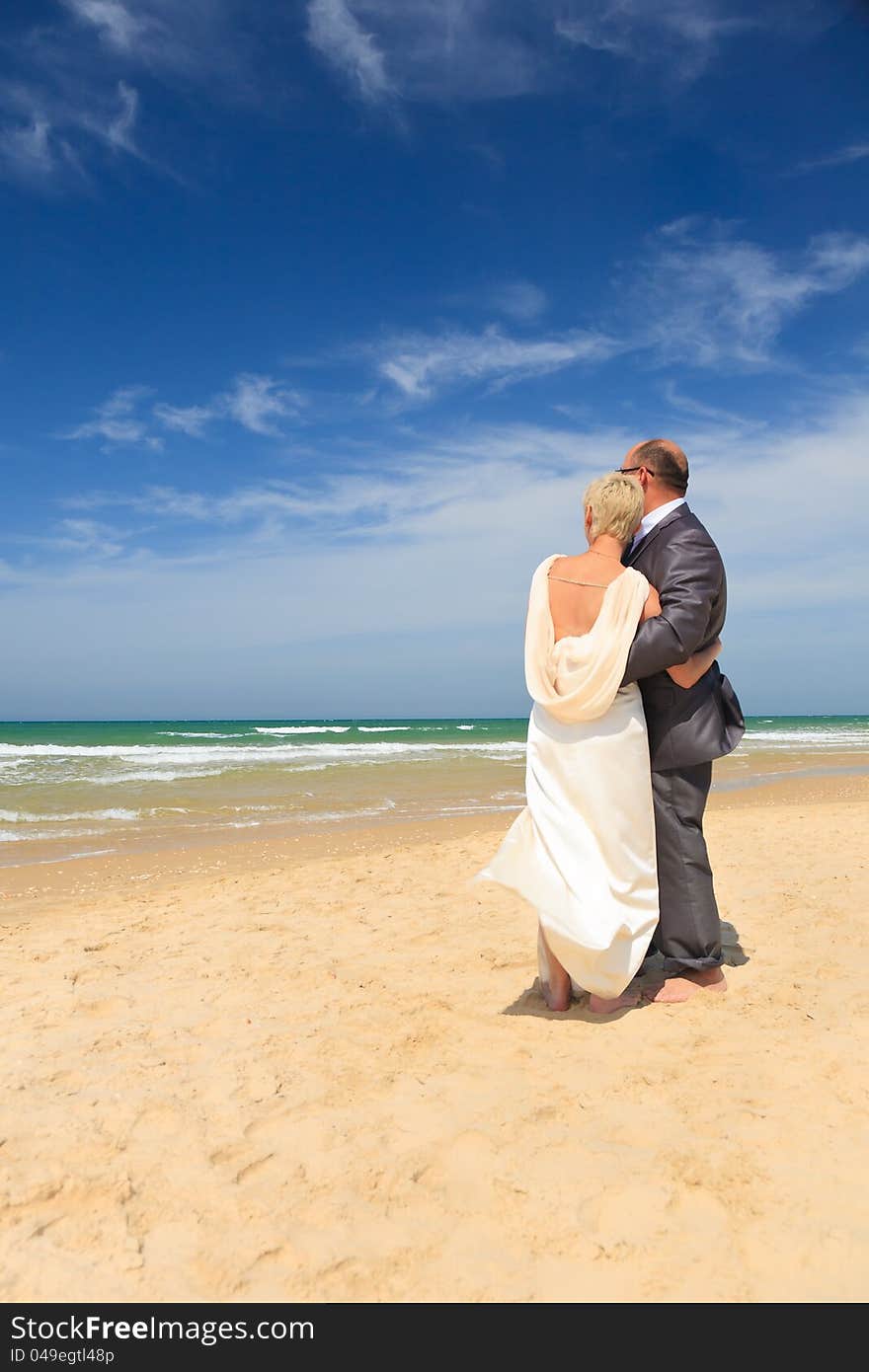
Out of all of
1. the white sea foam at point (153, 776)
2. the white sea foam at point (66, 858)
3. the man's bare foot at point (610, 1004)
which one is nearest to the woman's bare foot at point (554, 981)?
the man's bare foot at point (610, 1004)

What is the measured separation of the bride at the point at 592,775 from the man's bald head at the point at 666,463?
0.24 meters

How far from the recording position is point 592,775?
11.2 ft

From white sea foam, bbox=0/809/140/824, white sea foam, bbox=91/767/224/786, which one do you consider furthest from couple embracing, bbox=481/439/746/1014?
white sea foam, bbox=91/767/224/786

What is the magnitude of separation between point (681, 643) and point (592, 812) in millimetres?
769

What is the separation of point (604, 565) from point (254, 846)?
21.8ft

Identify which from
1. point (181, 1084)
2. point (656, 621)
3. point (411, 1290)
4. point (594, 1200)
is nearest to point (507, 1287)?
point (411, 1290)

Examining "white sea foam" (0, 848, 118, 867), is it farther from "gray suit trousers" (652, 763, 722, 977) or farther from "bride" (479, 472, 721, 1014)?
"gray suit trousers" (652, 763, 722, 977)

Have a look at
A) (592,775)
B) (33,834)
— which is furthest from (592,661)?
(33,834)

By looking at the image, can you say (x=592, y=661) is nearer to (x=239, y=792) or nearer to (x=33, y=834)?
(x=33, y=834)

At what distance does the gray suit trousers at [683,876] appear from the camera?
3.59m

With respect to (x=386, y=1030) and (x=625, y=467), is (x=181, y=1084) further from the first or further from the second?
(x=625, y=467)

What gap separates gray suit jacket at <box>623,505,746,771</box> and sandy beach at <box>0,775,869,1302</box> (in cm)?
109

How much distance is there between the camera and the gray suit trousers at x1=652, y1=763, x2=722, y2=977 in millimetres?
3592

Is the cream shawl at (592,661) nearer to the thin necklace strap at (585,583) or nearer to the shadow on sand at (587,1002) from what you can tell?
the thin necklace strap at (585,583)
